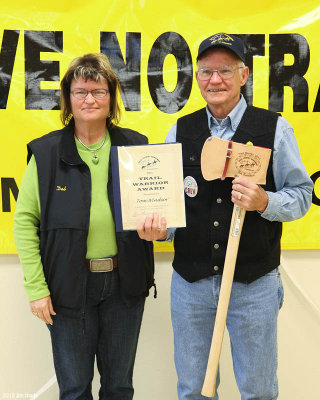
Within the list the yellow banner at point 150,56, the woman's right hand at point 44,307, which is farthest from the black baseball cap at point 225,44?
the woman's right hand at point 44,307

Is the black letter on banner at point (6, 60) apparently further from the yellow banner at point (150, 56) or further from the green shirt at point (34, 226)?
the green shirt at point (34, 226)

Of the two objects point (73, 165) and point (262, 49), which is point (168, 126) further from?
point (73, 165)

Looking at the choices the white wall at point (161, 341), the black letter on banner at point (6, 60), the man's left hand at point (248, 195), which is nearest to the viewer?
the man's left hand at point (248, 195)

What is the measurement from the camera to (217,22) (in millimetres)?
1969

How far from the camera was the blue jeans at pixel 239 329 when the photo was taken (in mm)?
1387

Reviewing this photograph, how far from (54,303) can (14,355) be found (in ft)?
2.84

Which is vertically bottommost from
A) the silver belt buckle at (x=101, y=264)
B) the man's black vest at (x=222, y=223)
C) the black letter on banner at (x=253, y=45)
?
the silver belt buckle at (x=101, y=264)

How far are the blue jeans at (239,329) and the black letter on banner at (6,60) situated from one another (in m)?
1.16

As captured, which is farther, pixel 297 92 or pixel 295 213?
pixel 297 92

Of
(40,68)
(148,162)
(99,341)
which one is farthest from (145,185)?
(40,68)

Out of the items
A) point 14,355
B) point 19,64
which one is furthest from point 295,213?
point 14,355

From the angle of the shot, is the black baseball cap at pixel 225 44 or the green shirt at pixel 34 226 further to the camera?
the green shirt at pixel 34 226

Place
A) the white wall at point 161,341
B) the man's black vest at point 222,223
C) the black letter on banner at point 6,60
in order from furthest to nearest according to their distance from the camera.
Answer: the white wall at point 161,341
the black letter on banner at point 6,60
the man's black vest at point 222,223

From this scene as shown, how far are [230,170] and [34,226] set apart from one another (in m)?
0.68
